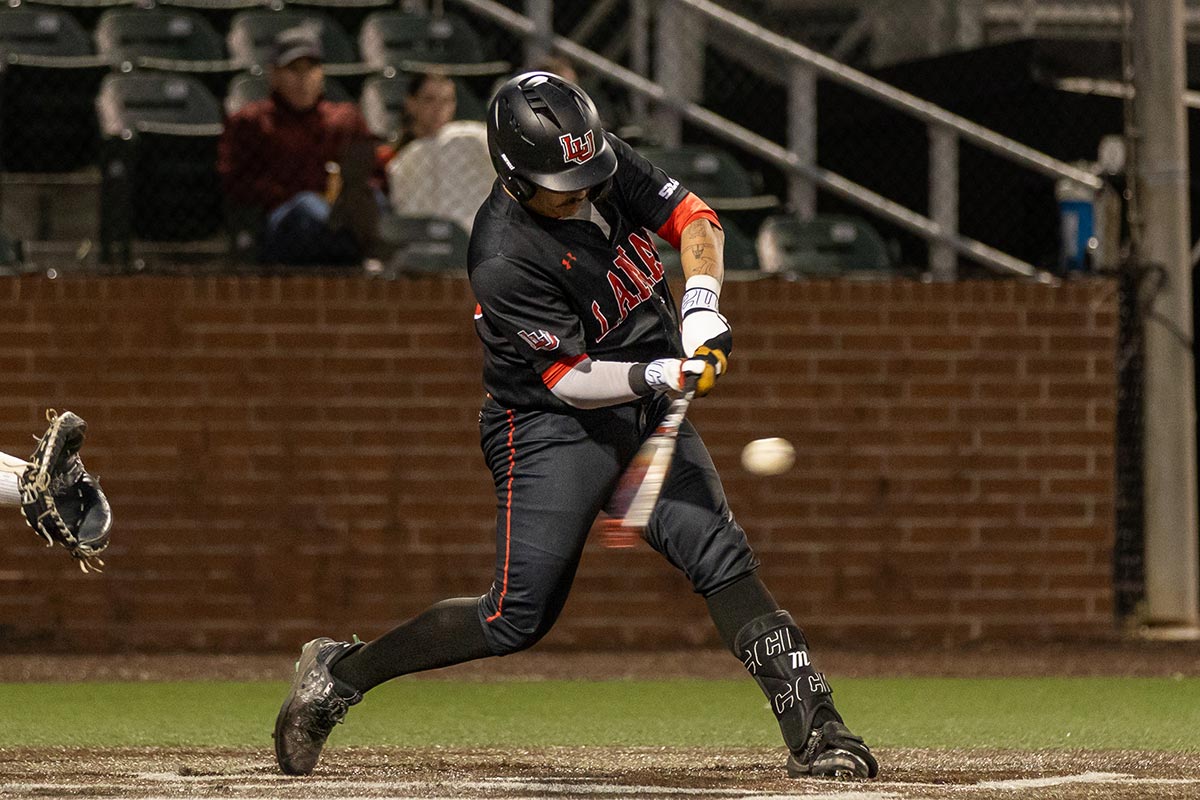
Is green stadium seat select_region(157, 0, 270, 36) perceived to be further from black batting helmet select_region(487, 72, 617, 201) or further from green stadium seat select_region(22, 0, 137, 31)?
black batting helmet select_region(487, 72, 617, 201)

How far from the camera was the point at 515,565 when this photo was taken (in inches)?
202

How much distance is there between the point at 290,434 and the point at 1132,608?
161 inches

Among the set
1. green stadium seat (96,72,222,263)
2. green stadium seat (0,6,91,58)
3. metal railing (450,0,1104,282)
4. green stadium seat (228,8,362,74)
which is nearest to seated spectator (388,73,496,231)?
green stadium seat (96,72,222,263)

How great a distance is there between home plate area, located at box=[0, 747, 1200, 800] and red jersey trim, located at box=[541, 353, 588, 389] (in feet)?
3.42

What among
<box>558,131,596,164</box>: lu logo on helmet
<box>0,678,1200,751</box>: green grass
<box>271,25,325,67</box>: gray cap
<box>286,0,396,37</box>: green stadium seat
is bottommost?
<box>0,678,1200,751</box>: green grass

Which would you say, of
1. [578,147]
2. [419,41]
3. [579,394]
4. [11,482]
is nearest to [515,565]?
[579,394]

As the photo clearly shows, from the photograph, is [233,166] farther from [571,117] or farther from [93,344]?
[571,117]

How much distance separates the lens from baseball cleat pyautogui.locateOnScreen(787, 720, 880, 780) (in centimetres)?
502

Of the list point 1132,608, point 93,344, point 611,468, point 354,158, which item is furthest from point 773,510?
point 611,468

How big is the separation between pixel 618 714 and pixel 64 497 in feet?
8.62

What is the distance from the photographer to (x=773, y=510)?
9.23 metres

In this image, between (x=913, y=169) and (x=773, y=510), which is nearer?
(x=773, y=510)

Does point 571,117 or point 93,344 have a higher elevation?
point 571,117

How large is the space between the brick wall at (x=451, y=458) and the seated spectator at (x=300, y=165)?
247 mm
